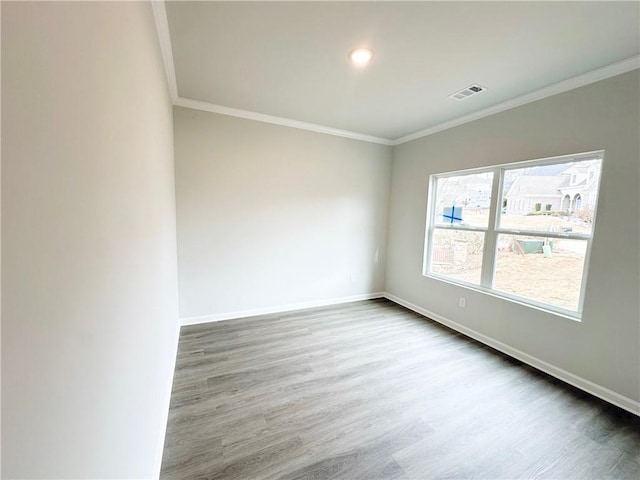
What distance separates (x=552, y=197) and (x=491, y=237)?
2.23 feet

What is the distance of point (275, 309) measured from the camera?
377 cm

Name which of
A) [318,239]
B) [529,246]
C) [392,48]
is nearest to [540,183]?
[529,246]

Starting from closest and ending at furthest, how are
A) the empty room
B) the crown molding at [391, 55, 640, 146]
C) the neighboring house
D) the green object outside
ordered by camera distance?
the empty room → the crown molding at [391, 55, 640, 146] → the neighboring house → the green object outside

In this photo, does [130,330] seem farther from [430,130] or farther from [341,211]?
[430,130]

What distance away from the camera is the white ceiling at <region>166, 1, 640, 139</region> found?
1641mm

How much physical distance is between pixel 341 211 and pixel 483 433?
302cm

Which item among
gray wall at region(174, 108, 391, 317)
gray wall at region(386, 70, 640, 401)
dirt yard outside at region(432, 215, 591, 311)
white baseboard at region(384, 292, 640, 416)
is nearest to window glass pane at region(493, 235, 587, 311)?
dirt yard outside at region(432, 215, 591, 311)

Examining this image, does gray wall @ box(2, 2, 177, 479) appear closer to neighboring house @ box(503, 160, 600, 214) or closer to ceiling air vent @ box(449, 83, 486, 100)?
ceiling air vent @ box(449, 83, 486, 100)

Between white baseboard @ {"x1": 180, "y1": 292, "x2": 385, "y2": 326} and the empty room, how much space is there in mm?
29

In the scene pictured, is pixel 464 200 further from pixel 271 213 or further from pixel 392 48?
pixel 271 213

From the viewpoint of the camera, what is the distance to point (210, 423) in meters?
1.79

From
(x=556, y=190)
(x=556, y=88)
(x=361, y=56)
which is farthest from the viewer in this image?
(x=556, y=190)

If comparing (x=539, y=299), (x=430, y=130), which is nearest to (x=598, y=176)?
(x=539, y=299)

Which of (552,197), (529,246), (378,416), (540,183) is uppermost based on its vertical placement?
(540,183)
